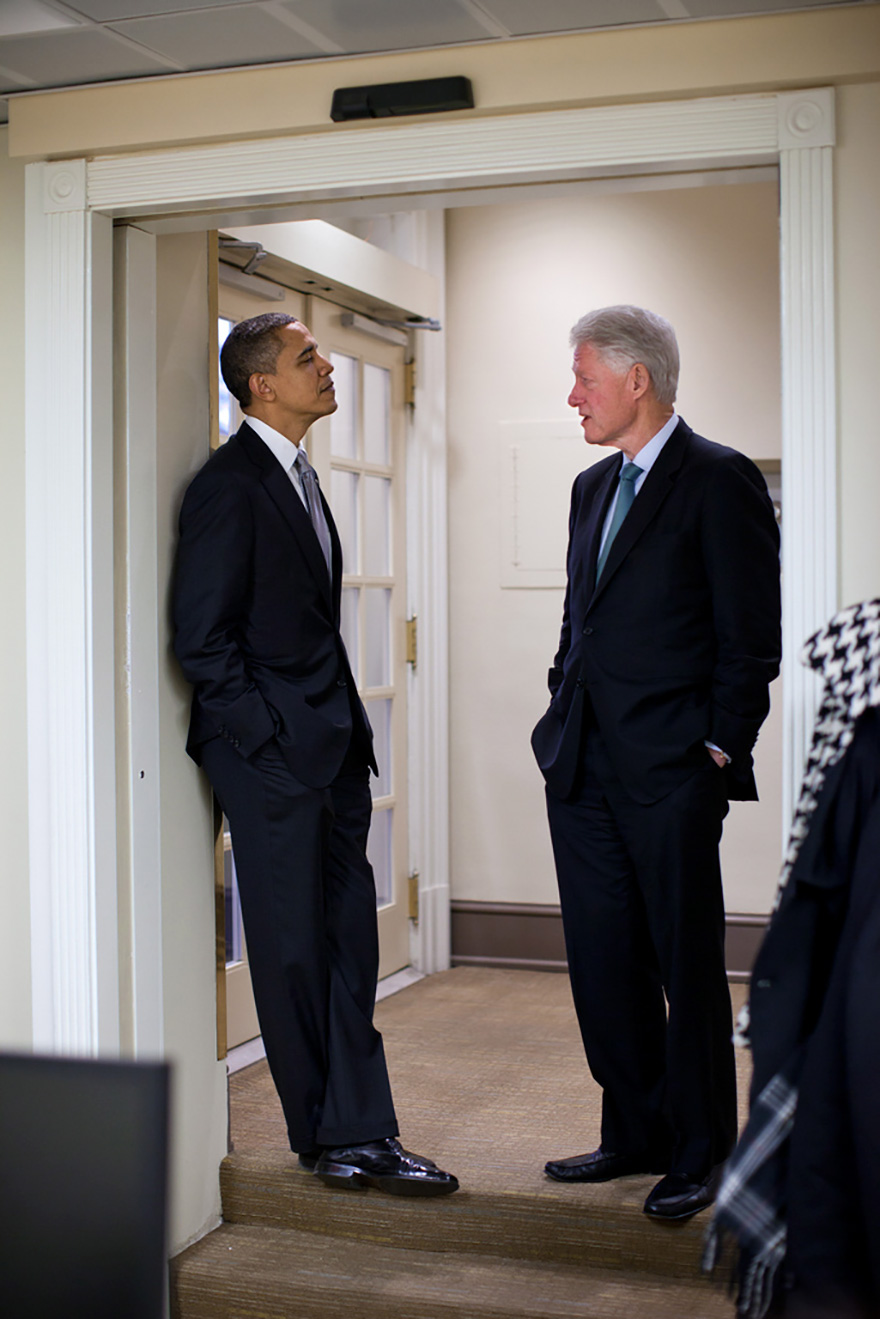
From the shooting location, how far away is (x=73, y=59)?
242 centimetres

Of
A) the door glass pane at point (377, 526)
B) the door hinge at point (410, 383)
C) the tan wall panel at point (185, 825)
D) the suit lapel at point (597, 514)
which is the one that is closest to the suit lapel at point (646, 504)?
the suit lapel at point (597, 514)

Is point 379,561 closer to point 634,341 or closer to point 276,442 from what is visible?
point 276,442

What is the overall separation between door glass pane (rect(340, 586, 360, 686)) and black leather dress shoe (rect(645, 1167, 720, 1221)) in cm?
195

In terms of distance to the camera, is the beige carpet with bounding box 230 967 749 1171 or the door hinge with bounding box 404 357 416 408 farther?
the door hinge with bounding box 404 357 416 408

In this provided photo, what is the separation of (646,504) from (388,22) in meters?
0.99

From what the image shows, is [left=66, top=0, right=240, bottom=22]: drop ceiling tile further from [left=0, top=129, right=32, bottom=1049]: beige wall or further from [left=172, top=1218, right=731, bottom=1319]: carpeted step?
[left=172, top=1218, right=731, bottom=1319]: carpeted step

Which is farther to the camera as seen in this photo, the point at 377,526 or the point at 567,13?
the point at 377,526

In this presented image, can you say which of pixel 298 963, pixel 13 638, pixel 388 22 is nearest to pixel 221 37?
pixel 388 22

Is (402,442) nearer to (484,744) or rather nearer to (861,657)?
(484,744)

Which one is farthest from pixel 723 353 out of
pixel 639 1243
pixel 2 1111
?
pixel 2 1111

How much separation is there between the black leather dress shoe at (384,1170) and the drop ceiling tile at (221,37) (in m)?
2.09

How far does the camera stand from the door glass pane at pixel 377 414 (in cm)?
436

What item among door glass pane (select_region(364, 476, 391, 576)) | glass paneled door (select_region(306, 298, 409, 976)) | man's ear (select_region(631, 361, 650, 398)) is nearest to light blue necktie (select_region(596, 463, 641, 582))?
man's ear (select_region(631, 361, 650, 398))

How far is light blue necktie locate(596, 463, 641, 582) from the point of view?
2.80 m
